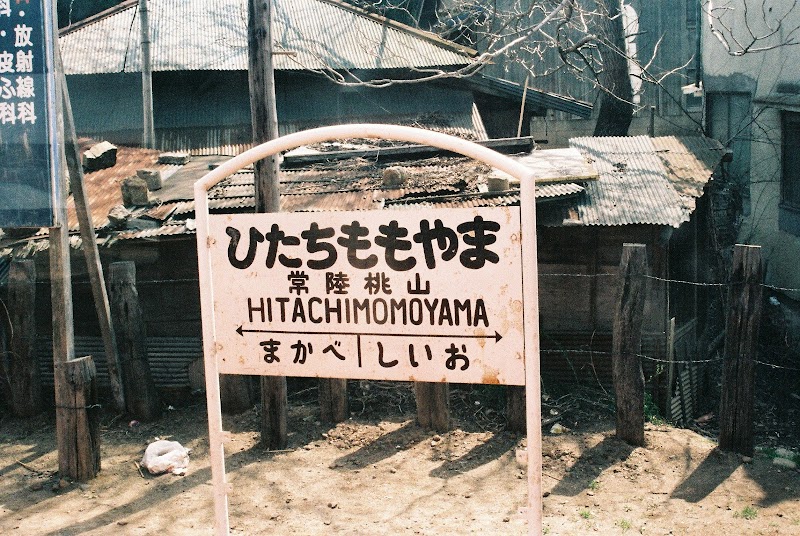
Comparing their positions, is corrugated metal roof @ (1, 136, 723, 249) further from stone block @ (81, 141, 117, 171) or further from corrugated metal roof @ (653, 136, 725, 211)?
stone block @ (81, 141, 117, 171)

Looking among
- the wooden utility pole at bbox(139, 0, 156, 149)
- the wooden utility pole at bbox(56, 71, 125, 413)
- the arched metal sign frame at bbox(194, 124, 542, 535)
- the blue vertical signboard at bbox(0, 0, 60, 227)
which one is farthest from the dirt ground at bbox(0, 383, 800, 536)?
the wooden utility pole at bbox(139, 0, 156, 149)

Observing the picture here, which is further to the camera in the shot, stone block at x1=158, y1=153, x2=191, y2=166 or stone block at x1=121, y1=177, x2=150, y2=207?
stone block at x1=158, y1=153, x2=191, y2=166

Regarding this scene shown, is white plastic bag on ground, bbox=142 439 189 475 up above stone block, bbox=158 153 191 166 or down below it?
below

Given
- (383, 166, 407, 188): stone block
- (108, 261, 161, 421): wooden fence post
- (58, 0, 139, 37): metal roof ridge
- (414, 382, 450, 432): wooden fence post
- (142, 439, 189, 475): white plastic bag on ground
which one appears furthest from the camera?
(58, 0, 139, 37): metal roof ridge

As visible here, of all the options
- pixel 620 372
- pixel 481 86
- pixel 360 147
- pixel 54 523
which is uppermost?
pixel 481 86

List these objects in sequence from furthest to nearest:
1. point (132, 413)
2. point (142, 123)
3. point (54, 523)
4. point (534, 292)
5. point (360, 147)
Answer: point (142, 123), point (360, 147), point (132, 413), point (54, 523), point (534, 292)

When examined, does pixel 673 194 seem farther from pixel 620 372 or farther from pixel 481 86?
pixel 481 86

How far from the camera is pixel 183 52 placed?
15.6 m

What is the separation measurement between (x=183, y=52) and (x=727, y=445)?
11.8m

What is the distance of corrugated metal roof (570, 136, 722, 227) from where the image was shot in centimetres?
864

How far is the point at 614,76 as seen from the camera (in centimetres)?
1599

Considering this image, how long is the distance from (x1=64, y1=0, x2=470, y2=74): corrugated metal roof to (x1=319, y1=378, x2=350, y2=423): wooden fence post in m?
7.87

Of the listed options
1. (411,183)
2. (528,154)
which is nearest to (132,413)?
(411,183)

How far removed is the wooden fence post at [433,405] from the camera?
7.80 m
